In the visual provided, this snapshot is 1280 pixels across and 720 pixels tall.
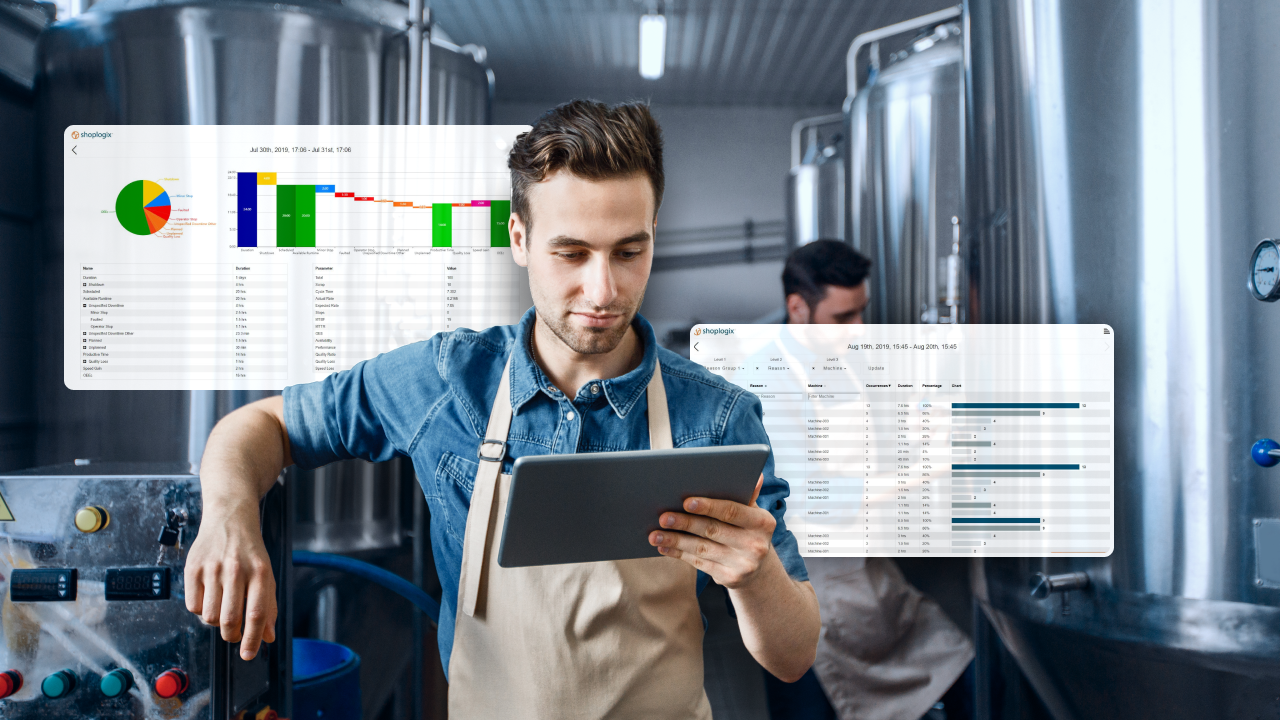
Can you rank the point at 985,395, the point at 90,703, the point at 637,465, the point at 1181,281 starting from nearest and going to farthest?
the point at 637,465
the point at 90,703
the point at 1181,281
the point at 985,395

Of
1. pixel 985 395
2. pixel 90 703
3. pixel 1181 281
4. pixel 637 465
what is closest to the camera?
pixel 637 465

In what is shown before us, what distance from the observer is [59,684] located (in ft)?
3.81

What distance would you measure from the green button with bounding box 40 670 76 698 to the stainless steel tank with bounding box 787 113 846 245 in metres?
1.41

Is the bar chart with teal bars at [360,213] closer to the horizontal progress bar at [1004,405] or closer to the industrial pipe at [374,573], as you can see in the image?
the industrial pipe at [374,573]

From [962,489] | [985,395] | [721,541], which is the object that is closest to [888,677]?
[962,489]

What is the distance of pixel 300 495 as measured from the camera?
155 cm

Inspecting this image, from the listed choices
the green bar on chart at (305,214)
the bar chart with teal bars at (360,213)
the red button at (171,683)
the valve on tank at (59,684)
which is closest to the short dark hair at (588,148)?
the bar chart with teal bars at (360,213)

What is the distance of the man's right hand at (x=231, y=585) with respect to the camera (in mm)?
987

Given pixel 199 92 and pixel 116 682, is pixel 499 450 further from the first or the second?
pixel 199 92

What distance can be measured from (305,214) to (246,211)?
12 centimetres

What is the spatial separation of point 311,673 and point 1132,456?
1.65 meters

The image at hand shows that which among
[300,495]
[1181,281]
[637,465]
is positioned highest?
[1181,281]

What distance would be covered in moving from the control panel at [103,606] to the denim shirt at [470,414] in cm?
24

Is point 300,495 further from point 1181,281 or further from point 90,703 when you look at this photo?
point 1181,281
